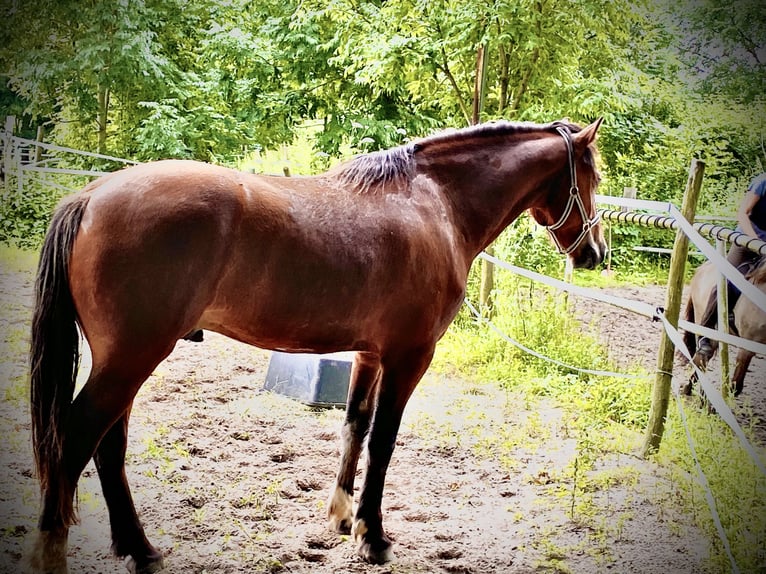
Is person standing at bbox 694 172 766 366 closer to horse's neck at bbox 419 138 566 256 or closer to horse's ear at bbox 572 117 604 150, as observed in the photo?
horse's ear at bbox 572 117 604 150

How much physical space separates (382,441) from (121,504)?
38.9 inches

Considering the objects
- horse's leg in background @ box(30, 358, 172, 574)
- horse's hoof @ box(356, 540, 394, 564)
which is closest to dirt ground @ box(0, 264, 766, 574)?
horse's hoof @ box(356, 540, 394, 564)

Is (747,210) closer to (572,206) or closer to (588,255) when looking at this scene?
(588,255)

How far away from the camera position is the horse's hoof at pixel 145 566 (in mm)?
2088

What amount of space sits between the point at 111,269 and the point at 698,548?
2.63m

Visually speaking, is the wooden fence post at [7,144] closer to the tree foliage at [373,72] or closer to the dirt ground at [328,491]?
the tree foliage at [373,72]

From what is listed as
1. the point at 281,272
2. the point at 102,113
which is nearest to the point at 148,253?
the point at 281,272

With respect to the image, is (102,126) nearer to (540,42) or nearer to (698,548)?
(540,42)

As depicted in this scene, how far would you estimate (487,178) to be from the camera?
8.42ft

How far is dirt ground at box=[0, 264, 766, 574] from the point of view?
233 centimetres

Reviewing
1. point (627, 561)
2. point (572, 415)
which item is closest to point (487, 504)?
point (627, 561)

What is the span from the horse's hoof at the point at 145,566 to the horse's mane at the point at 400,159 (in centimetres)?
159

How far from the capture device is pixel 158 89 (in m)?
4.97

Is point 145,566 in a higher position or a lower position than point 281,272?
lower
